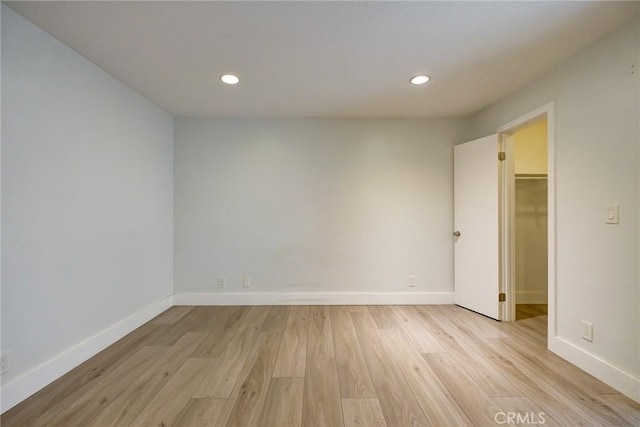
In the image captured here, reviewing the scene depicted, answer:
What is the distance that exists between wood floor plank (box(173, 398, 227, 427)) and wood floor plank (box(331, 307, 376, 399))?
2.44 feet

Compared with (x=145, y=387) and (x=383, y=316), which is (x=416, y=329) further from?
(x=145, y=387)

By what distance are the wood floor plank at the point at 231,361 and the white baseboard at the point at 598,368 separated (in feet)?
8.12

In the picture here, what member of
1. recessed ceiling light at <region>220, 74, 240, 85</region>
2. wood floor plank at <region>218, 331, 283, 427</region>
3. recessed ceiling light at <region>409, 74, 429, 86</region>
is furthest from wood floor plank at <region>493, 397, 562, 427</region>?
recessed ceiling light at <region>220, 74, 240, 85</region>

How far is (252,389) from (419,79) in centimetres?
271

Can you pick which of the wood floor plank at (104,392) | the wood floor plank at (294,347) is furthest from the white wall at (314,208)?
the wood floor plank at (104,392)

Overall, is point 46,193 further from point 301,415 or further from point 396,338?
point 396,338

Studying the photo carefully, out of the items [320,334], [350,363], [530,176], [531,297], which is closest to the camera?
[350,363]

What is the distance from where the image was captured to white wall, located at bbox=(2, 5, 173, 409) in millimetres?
1565

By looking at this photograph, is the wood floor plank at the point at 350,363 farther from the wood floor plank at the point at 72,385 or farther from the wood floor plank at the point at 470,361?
the wood floor plank at the point at 72,385

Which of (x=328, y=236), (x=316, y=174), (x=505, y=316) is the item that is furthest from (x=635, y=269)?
(x=316, y=174)

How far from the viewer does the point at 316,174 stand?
3311 millimetres

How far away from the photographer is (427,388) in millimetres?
1717

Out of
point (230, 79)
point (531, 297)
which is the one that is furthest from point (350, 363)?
point (531, 297)

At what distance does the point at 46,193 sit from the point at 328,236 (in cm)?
251
